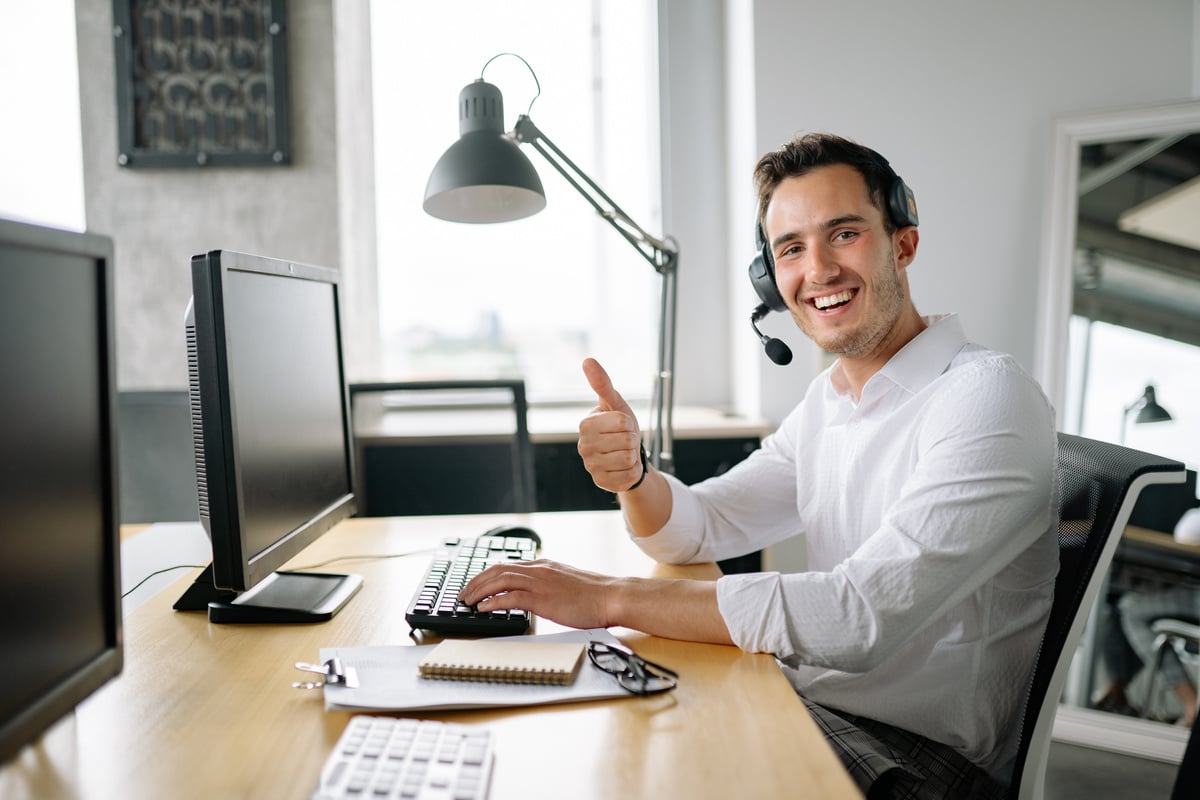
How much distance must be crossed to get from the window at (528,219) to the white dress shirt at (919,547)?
1.63 meters

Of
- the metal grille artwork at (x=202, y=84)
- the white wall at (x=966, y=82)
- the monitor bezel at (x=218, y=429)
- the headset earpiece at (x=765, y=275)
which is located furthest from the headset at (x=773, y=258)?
the metal grille artwork at (x=202, y=84)

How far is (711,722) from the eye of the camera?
0.75 metres

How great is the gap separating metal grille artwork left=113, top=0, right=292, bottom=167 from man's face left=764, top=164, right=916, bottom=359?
1.91 m

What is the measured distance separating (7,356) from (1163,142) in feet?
8.01

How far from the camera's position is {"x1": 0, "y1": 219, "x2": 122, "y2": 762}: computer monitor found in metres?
0.56

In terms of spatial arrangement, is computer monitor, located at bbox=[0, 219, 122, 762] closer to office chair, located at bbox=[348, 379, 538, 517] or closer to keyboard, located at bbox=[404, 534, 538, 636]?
keyboard, located at bbox=[404, 534, 538, 636]

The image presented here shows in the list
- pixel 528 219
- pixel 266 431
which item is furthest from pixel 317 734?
pixel 528 219

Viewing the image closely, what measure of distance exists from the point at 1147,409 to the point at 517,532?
1614mm

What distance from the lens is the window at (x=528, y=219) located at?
9.30 feet

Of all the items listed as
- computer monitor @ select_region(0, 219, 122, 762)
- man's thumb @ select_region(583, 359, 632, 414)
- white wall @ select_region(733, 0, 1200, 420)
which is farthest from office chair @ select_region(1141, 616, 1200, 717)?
computer monitor @ select_region(0, 219, 122, 762)

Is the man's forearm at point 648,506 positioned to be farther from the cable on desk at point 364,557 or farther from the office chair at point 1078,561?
the office chair at point 1078,561

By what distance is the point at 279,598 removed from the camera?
43.1 inches

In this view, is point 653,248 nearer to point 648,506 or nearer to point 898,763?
point 648,506

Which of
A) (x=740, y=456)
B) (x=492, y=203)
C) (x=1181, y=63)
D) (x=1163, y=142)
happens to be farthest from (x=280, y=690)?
(x=1181, y=63)
